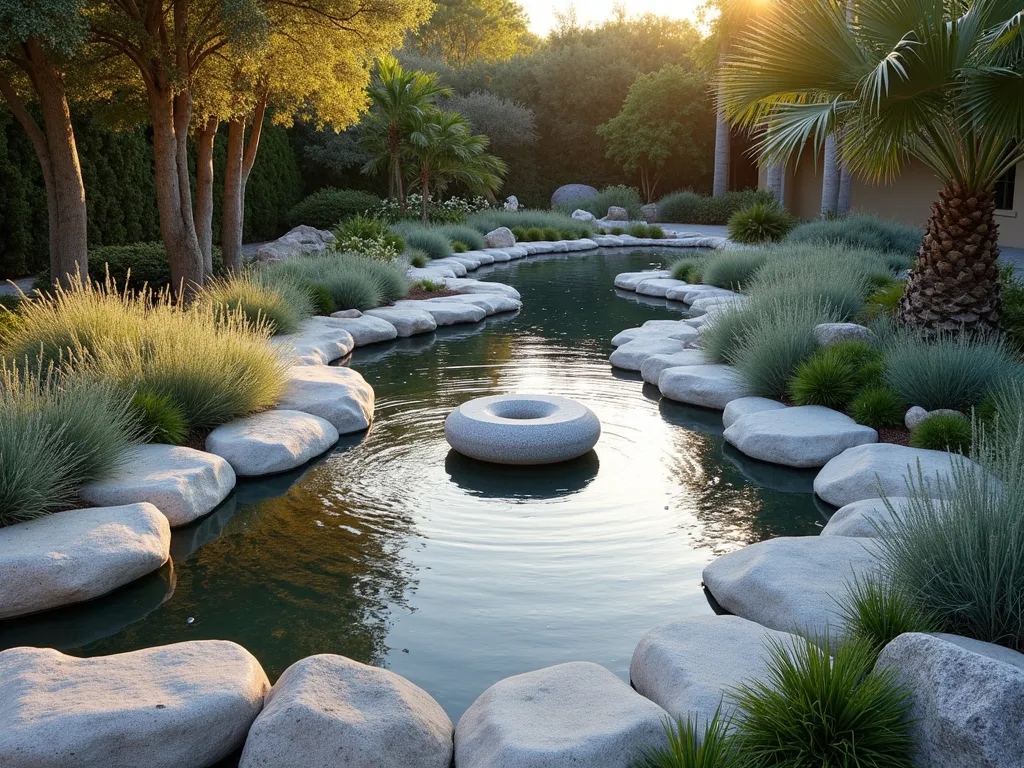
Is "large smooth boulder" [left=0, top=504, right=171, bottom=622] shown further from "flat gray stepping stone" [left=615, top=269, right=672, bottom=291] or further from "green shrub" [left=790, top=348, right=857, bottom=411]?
"flat gray stepping stone" [left=615, top=269, right=672, bottom=291]

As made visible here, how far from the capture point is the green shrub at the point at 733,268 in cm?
1459

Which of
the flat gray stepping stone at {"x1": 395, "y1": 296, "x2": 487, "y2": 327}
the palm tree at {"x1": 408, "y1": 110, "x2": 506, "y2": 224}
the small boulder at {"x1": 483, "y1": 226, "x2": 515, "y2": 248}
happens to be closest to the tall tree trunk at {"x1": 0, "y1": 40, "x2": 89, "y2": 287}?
the flat gray stepping stone at {"x1": 395, "y1": 296, "x2": 487, "y2": 327}

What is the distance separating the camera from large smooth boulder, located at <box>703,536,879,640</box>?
4316 mm

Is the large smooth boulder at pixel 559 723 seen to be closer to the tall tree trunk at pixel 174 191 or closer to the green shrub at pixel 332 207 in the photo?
the tall tree trunk at pixel 174 191

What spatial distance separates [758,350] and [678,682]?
5.23 m

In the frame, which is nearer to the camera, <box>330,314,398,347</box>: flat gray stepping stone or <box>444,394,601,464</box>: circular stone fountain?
<box>444,394,601,464</box>: circular stone fountain

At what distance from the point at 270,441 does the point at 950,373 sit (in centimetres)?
516

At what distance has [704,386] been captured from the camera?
894 centimetres

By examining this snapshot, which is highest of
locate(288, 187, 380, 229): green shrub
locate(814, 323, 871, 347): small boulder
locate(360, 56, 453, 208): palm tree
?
locate(360, 56, 453, 208): palm tree

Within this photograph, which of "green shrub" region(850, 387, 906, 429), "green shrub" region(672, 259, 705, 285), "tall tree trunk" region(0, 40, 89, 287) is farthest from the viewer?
"green shrub" region(672, 259, 705, 285)

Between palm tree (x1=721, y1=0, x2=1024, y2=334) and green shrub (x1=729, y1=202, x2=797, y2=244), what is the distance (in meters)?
10.4

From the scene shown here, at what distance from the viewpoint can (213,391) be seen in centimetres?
725

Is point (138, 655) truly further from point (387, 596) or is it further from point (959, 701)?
point (959, 701)

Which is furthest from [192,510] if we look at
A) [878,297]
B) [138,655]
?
[878,297]
